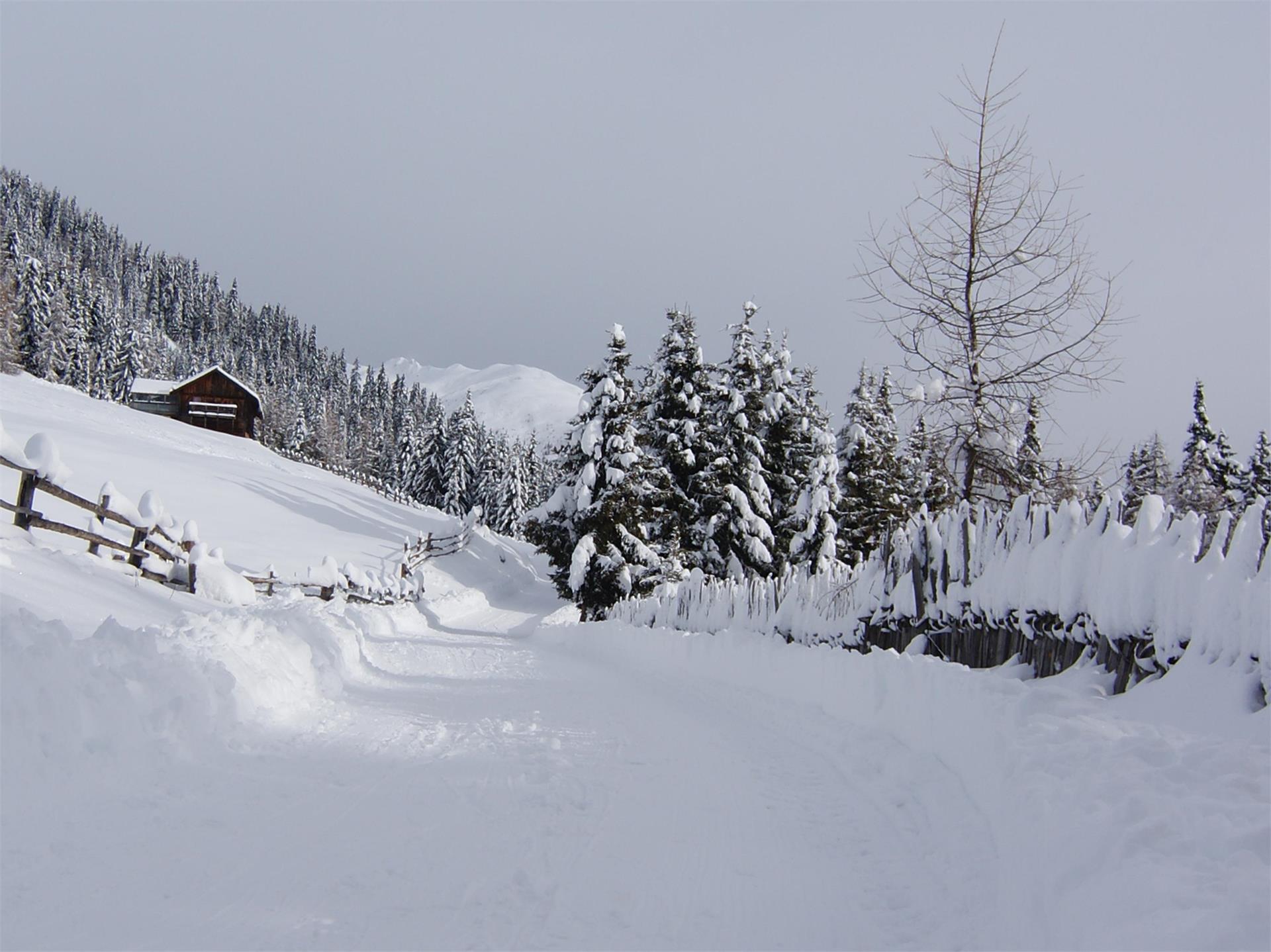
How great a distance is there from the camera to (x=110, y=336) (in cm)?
8362

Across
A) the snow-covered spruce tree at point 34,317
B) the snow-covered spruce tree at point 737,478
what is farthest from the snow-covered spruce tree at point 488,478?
the snow-covered spruce tree at point 737,478

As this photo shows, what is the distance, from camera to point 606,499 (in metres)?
25.1

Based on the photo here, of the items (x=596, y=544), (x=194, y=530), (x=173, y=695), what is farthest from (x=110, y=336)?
(x=173, y=695)

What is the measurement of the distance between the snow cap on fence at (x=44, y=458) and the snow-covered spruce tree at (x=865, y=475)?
2529 cm

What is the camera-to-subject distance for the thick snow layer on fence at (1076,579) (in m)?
3.88

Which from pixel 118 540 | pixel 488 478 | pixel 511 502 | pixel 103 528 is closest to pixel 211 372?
pixel 488 478

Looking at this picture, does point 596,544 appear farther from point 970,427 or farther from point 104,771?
point 104,771

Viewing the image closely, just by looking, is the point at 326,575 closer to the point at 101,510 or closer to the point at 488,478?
the point at 101,510

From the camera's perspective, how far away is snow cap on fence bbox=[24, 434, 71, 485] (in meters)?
9.48

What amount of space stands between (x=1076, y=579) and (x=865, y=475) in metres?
26.9

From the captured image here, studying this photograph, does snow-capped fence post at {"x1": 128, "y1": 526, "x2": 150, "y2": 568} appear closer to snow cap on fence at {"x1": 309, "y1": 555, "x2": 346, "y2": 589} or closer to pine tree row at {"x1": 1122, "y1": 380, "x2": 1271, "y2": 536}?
snow cap on fence at {"x1": 309, "y1": 555, "x2": 346, "y2": 589}

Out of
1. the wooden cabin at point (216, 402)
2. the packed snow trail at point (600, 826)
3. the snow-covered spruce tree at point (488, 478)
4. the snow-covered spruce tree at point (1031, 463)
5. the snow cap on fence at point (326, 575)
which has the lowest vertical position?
the snow cap on fence at point (326, 575)

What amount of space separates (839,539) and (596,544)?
9.97m

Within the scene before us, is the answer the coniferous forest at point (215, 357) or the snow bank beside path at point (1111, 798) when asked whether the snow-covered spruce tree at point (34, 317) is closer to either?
the coniferous forest at point (215, 357)
